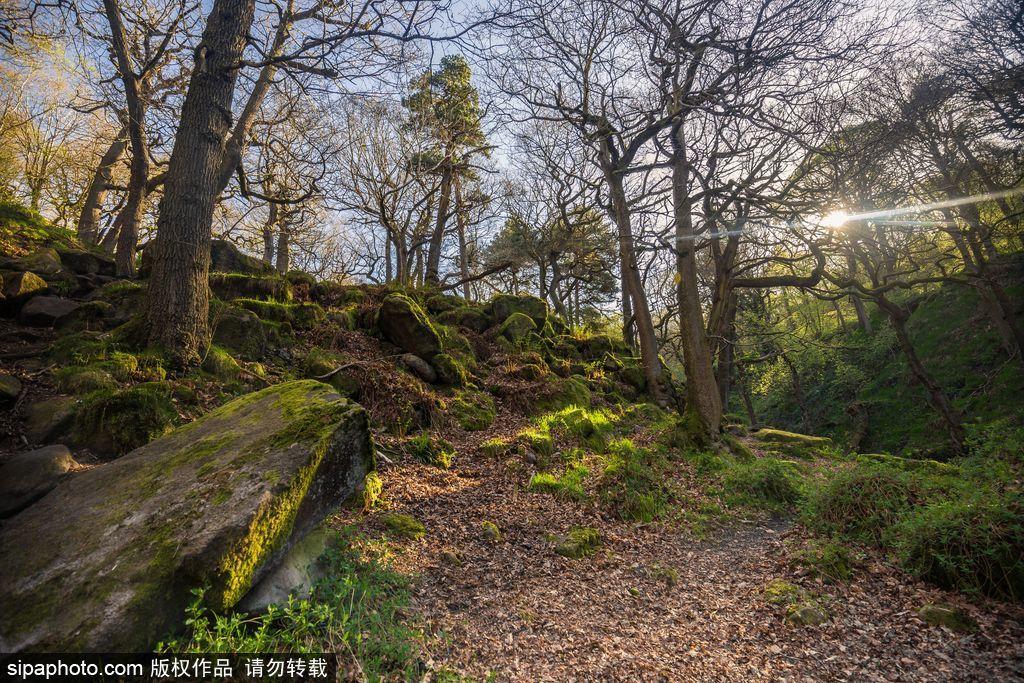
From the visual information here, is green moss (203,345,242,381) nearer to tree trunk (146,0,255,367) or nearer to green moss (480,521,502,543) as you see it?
tree trunk (146,0,255,367)

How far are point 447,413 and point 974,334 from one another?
21.7 m

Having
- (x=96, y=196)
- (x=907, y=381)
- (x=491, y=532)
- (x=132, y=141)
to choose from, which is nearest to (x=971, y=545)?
(x=491, y=532)

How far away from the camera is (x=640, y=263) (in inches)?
468

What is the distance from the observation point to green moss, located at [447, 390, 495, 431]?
7402 millimetres

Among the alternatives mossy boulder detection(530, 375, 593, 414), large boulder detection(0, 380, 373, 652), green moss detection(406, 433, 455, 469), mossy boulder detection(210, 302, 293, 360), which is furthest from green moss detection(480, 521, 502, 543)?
mossy boulder detection(210, 302, 293, 360)

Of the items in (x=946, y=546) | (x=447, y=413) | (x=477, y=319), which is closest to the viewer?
(x=946, y=546)

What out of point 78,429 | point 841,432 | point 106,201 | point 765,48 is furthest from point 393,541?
point 841,432

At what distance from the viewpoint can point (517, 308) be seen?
12453mm

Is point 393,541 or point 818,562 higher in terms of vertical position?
point 393,541

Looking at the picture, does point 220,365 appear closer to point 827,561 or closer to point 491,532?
point 491,532

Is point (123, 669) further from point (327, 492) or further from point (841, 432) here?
point (841, 432)

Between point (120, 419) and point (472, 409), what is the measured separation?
4.81 meters

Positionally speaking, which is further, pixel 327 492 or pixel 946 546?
pixel 946 546

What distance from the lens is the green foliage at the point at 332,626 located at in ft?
7.05
